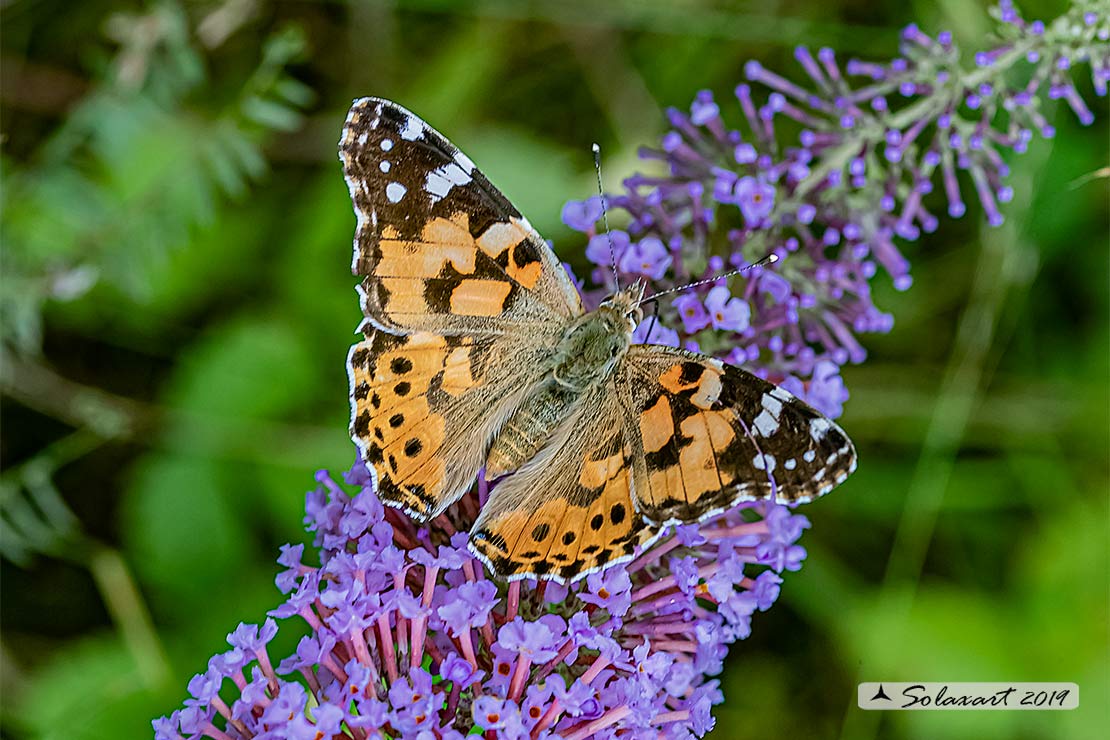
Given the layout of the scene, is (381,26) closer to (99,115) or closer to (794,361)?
(99,115)

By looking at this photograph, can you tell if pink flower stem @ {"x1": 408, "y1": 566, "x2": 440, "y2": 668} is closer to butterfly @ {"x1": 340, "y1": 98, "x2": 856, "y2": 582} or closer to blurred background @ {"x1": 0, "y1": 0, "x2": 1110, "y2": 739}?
butterfly @ {"x1": 340, "y1": 98, "x2": 856, "y2": 582}

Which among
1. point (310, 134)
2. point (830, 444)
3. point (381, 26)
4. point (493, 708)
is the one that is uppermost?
point (381, 26)

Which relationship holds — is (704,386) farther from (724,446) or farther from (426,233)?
(426,233)

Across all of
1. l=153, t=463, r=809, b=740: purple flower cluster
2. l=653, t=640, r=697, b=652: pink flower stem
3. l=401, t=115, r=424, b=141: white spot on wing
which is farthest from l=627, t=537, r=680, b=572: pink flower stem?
l=401, t=115, r=424, b=141: white spot on wing

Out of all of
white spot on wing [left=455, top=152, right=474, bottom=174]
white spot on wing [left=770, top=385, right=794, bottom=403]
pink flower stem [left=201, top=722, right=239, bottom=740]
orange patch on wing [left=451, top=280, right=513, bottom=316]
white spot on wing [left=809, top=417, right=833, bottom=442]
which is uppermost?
white spot on wing [left=455, top=152, right=474, bottom=174]

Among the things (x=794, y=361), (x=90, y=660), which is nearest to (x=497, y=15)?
(x=794, y=361)

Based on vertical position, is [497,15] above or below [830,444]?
above

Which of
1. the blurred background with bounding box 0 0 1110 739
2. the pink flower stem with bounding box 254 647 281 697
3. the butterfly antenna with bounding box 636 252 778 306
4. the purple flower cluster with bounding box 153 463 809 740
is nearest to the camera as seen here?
the purple flower cluster with bounding box 153 463 809 740

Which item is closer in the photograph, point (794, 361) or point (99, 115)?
point (794, 361)
